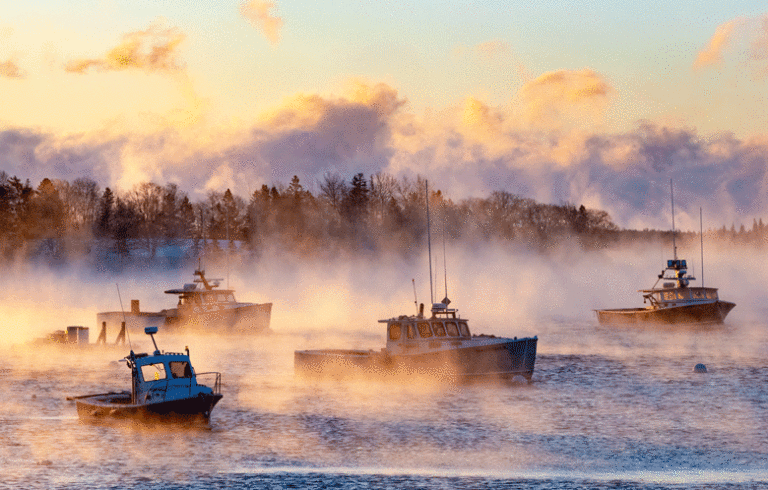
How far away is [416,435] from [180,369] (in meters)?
9.12

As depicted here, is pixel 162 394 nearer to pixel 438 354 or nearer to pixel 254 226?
pixel 438 354

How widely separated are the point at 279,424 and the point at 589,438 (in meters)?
12.1

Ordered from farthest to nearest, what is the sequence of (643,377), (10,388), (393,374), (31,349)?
(31,349) → (643,377) → (10,388) → (393,374)

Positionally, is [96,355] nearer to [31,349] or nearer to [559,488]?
[31,349]

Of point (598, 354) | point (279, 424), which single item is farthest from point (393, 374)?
point (598, 354)

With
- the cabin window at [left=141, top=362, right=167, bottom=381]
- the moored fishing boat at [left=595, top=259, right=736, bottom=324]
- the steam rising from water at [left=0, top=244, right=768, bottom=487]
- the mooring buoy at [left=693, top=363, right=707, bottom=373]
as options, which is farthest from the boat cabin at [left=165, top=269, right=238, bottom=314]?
the cabin window at [left=141, top=362, right=167, bottom=381]

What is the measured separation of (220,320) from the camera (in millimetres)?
78500

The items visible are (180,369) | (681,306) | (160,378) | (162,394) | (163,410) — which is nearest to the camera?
(163,410)

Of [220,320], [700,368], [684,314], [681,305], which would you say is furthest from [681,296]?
[220,320]

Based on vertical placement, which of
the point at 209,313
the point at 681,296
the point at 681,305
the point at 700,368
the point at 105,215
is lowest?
the point at 700,368

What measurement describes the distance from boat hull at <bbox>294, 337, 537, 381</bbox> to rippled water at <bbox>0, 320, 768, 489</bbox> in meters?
1.11

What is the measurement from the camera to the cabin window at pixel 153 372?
114 ft

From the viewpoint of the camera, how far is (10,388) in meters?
52.6

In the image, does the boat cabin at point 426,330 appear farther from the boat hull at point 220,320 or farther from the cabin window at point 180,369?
the boat hull at point 220,320
